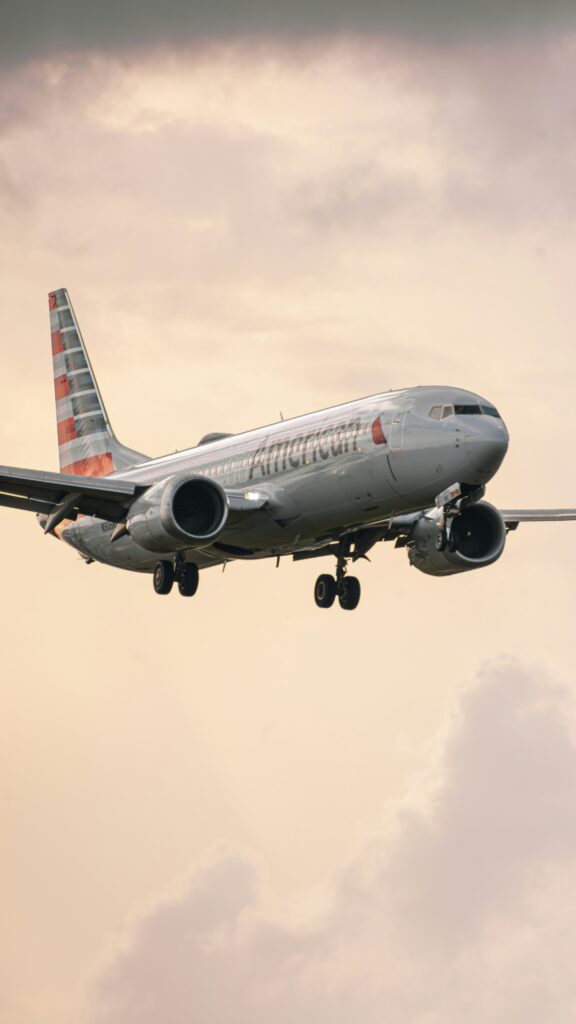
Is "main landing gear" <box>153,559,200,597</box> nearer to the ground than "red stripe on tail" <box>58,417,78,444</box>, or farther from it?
nearer to the ground

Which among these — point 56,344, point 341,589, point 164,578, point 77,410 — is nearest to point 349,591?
point 341,589

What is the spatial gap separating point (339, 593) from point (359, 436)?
10204 millimetres

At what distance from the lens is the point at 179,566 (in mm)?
60281

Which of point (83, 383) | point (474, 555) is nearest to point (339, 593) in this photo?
point (474, 555)

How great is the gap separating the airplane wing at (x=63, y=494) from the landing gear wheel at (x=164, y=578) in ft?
7.32

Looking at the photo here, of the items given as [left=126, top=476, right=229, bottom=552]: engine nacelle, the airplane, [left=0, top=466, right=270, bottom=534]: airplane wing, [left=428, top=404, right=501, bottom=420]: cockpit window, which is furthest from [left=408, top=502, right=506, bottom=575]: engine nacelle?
[left=428, top=404, right=501, bottom=420]: cockpit window

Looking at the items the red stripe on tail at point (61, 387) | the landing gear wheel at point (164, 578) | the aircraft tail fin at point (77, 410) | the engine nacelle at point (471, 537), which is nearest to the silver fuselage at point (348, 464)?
the landing gear wheel at point (164, 578)

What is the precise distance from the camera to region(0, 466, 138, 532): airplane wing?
58.7 m

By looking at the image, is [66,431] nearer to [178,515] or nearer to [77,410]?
[77,410]

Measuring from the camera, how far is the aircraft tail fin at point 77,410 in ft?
247

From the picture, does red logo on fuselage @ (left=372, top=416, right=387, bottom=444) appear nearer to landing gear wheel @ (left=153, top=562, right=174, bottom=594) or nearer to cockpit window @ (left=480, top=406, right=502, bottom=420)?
cockpit window @ (left=480, top=406, right=502, bottom=420)

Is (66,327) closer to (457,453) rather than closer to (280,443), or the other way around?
(280,443)

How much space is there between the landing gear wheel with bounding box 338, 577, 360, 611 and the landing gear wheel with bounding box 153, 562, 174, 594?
6337 millimetres

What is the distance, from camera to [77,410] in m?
78.1
